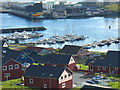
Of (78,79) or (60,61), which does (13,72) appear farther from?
(78,79)

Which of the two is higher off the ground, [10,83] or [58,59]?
[58,59]

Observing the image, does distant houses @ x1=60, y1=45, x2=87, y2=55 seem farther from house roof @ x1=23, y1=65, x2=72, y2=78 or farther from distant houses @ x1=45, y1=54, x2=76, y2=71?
house roof @ x1=23, y1=65, x2=72, y2=78

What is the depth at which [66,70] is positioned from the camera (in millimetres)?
10227

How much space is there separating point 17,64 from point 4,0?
200 ft

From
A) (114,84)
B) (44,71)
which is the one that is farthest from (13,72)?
(114,84)

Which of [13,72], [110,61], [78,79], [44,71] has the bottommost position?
[78,79]

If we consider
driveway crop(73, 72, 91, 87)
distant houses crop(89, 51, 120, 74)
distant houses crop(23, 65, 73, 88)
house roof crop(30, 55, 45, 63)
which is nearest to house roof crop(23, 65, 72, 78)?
distant houses crop(23, 65, 73, 88)

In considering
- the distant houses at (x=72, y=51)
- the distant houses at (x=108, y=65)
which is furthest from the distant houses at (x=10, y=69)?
the distant houses at (x=72, y=51)

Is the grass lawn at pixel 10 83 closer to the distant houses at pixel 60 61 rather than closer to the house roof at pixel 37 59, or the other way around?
the distant houses at pixel 60 61

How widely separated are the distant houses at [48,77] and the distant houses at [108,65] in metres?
1.89

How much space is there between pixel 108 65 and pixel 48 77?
2.55 m

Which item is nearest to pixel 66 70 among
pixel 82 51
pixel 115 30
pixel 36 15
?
pixel 82 51

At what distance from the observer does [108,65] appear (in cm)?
1198

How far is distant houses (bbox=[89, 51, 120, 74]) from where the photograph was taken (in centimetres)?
1187
